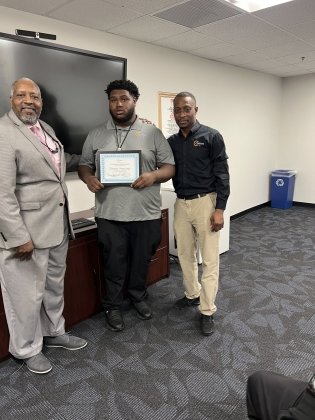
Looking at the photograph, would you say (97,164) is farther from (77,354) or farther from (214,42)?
(214,42)

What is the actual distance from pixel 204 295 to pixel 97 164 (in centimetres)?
109

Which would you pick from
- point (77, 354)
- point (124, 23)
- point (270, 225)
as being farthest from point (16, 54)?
point (270, 225)

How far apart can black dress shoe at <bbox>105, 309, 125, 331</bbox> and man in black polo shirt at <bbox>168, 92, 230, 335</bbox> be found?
0.54 m

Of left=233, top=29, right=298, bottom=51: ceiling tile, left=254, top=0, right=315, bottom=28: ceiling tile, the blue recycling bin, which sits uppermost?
left=233, top=29, right=298, bottom=51: ceiling tile

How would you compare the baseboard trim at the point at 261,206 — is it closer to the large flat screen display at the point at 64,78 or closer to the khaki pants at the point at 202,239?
the khaki pants at the point at 202,239

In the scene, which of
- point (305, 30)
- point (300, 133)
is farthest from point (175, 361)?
point (300, 133)

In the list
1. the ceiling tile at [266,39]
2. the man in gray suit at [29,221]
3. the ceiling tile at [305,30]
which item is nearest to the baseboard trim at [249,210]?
the ceiling tile at [266,39]

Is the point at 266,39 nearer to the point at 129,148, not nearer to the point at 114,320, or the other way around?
the point at 129,148

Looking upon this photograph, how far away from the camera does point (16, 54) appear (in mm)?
2055

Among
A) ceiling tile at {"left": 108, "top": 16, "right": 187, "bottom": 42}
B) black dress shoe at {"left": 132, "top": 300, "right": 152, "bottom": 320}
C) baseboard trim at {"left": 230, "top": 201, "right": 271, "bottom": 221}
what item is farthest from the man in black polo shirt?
baseboard trim at {"left": 230, "top": 201, "right": 271, "bottom": 221}

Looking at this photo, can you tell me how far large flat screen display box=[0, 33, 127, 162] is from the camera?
2051mm

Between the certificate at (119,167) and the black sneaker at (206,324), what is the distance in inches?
40.3

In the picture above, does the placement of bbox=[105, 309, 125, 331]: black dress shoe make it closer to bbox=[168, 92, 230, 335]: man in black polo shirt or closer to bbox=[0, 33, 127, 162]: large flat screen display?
bbox=[168, 92, 230, 335]: man in black polo shirt

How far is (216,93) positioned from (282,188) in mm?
2214
